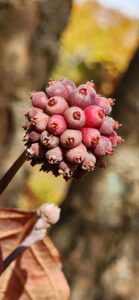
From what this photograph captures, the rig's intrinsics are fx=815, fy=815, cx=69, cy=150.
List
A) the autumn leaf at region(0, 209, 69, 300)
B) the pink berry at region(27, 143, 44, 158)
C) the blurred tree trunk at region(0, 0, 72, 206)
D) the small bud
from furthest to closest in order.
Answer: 1. the blurred tree trunk at region(0, 0, 72, 206)
2. the autumn leaf at region(0, 209, 69, 300)
3. the small bud
4. the pink berry at region(27, 143, 44, 158)

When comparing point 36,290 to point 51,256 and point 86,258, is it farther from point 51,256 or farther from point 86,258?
point 86,258

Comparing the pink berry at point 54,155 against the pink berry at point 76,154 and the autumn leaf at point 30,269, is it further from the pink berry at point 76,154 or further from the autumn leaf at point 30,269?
the autumn leaf at point 30,269

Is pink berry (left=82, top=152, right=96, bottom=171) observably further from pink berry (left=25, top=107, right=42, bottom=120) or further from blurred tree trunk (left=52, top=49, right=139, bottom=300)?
blurred tree trunk (left=52, top=49, right=139, bottom=300)

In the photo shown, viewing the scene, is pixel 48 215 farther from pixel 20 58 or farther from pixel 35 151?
pixel 20 58

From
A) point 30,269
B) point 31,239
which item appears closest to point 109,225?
point 30,269

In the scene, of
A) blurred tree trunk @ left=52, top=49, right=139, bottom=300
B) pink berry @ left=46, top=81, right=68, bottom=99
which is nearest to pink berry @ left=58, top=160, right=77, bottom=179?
pink berry @ left=46, top=81, right=68, bottom=99

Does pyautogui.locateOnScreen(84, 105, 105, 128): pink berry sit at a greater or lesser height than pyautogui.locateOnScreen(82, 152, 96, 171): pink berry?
greater

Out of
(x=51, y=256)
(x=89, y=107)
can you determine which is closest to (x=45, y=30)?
(x=51, y=256)
